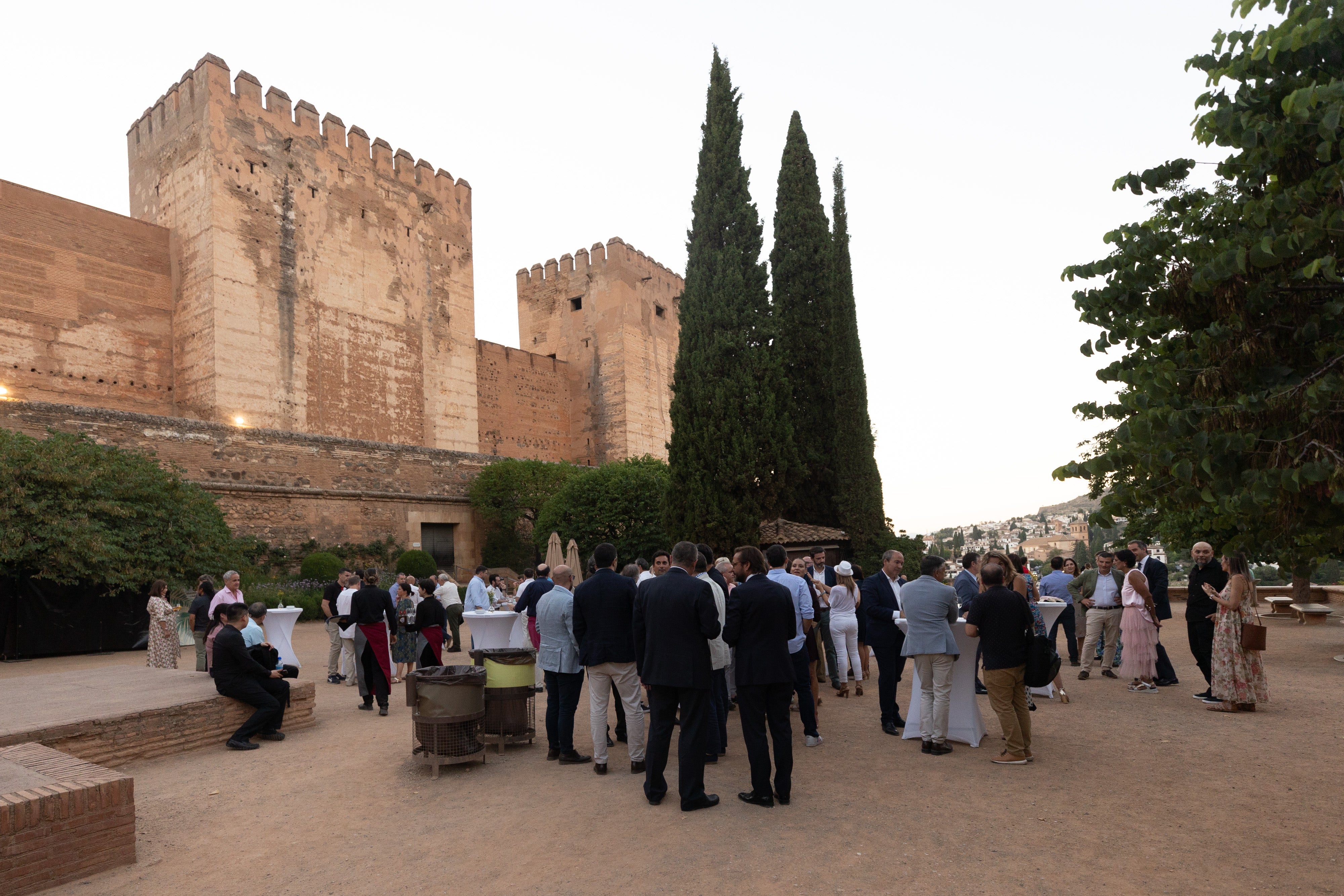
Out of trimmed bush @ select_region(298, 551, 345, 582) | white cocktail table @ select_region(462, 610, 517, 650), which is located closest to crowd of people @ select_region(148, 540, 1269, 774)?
white cocktail table @ select_region(462, 610, 517, 650)

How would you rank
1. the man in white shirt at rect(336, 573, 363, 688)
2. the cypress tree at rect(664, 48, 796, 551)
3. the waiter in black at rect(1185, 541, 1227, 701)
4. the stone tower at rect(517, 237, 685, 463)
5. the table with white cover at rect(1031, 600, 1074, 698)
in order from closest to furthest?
the waiter in black at rect(1185, 541, 1227, 701) → the table with white cover at rect(1031, 600, 1074, 698) → the man in white shirt at rect(336, 573, 363, 688) → the cypress tree at rect(664, 48, 796, 551) → the stone tower at rect(517, 237, 685, 463)

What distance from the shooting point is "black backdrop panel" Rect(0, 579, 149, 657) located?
13.4 metres

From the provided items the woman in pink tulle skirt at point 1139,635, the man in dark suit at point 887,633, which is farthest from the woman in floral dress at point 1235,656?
the man in dark suit at point 887,633

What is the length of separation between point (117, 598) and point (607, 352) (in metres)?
24.6

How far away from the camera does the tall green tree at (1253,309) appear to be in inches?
121

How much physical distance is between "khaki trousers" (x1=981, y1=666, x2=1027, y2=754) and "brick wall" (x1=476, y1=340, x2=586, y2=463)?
28.2 m

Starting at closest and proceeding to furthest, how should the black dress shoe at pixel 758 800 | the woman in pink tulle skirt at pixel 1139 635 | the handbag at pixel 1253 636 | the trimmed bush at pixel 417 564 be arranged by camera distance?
the black dress shoe at pixel 758 800
the handbag at pixel 1253 636
the woman in pink tulle skirt at pixel 1139 635
the trimmed bush at pixel 417 564

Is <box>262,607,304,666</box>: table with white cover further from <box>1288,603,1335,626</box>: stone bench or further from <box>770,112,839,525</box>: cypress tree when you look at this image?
<box>1288,603,1335,626</box>: stone bench

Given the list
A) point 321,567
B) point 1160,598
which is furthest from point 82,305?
point 1160,598

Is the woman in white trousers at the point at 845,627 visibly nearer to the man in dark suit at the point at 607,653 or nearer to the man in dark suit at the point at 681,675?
the man in dark suit at the point at 607,653

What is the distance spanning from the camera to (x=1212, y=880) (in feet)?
11.9

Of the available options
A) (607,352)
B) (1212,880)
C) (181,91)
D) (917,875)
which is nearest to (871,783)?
(917,875)

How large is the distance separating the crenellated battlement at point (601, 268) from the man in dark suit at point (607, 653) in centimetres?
3267

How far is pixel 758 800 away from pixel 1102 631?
629 centimetres
